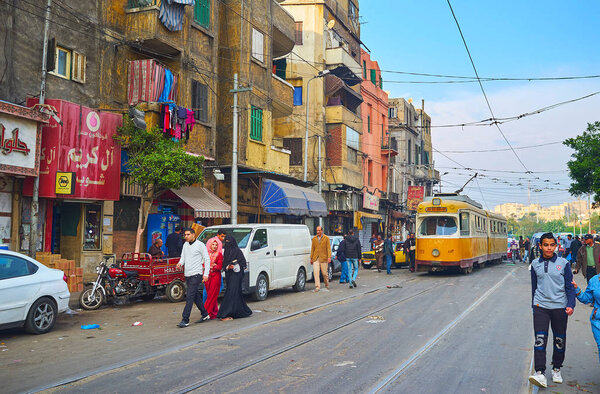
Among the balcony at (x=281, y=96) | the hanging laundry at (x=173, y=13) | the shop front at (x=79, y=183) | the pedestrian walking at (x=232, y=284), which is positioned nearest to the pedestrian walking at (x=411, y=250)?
the balcony at (x=281, y=96)

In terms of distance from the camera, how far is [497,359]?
24.4 feet

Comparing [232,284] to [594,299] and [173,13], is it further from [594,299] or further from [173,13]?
[173,13]

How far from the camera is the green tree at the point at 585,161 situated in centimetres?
3812

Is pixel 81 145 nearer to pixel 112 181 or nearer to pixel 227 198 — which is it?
pixel 112 181

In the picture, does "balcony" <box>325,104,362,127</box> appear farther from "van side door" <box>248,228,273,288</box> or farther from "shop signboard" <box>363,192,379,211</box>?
"van side door" <box>248,228,273,288</box>

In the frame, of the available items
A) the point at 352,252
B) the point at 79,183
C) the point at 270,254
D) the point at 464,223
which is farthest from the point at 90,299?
the point at 464,223

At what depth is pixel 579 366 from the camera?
23.6 feet

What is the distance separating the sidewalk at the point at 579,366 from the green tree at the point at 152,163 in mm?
11159

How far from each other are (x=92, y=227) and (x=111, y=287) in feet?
17.1

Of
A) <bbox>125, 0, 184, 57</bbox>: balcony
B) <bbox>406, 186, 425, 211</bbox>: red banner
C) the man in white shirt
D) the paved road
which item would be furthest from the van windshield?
<bbox>406, 186, 425, 211</bbox>: red banner

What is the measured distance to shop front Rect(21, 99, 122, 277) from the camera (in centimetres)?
1491

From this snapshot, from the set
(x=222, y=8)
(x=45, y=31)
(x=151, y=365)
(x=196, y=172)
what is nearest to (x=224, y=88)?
(x=222, y=8)

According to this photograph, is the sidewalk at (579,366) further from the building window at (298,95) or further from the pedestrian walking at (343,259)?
the building window at (298,95)

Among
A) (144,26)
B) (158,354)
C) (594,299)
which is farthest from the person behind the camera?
(144,26)
